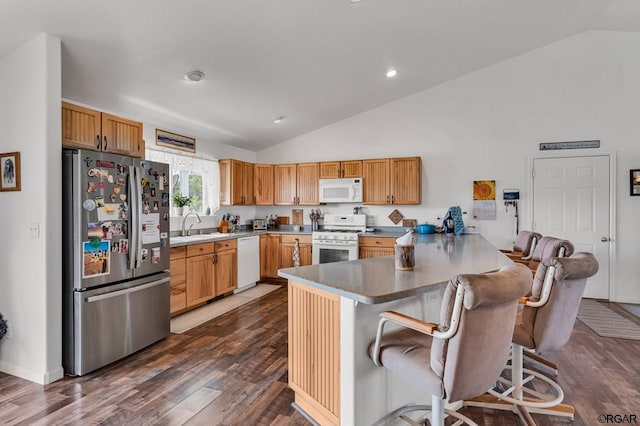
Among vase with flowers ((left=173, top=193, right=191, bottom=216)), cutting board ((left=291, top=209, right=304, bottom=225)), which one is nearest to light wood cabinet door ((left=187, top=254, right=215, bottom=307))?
vase with flowers ((left=173, top=193, right=191, bottom=216))

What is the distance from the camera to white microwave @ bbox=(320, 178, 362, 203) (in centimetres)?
551

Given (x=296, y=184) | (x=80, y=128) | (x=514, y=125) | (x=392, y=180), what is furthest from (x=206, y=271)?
(x=514, y=125)

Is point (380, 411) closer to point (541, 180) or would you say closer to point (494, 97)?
point (541, 180)

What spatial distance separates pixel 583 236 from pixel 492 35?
2.99 metres

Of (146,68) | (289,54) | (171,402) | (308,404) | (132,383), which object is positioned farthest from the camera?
(289,54)

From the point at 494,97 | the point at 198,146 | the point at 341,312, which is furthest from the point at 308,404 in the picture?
the point at 494,97

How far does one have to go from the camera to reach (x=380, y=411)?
68.6 inches

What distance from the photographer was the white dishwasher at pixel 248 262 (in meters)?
5.08

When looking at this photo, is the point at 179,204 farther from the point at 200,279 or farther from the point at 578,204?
the point at 578,204

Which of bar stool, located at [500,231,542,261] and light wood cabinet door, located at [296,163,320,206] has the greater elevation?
light wood cabinet door, located at [296,163,320,206]

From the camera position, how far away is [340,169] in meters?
5.66

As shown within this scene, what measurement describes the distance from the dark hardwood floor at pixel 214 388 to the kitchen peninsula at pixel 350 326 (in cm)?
36

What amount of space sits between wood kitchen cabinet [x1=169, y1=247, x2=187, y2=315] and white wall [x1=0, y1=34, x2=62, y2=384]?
4.26ft

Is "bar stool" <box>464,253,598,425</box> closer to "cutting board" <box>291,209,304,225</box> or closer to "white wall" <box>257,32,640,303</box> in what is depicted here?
"white wall" <box>257,32,640,303</box>
